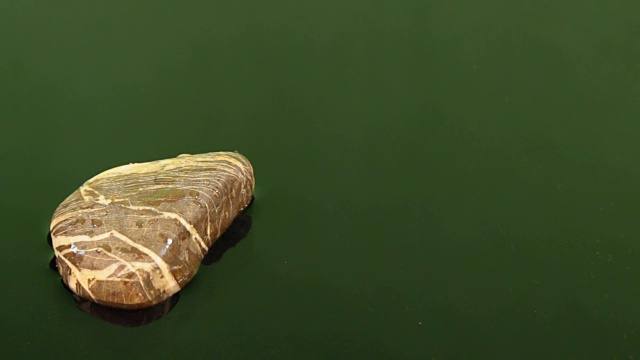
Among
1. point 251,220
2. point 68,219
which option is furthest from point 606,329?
point 68,219

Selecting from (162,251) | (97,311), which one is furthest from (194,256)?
(97,311)

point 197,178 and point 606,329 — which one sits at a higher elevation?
point 197,178

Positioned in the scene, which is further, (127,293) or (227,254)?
(227,254)

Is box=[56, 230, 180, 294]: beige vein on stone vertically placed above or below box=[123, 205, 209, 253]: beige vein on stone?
below

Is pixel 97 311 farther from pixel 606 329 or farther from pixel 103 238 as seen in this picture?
pixel 606 329

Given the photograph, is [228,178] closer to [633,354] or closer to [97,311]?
[97,311]

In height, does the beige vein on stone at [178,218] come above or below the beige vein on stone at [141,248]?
above
